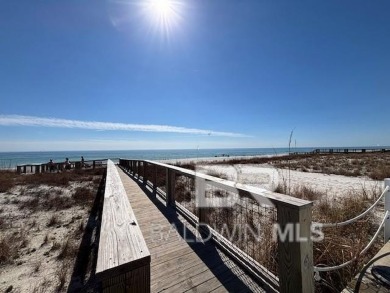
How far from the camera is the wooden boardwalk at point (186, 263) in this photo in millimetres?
2219

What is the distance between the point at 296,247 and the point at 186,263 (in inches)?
57.4

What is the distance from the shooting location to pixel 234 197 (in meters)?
6.83

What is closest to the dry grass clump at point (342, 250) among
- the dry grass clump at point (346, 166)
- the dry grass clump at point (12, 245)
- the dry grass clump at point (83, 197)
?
the dry grass clump at point (346, 166)

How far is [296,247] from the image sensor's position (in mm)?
1690

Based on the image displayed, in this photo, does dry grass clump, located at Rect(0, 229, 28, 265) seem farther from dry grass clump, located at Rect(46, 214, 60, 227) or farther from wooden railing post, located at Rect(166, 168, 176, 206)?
wooden railing post, located at Rect(166, 168, 176, 206)

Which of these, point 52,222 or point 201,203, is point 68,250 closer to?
point 52,222

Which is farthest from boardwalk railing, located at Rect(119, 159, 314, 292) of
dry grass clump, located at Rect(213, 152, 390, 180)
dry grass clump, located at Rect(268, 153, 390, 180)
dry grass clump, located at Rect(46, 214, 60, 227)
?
dry grass clump, located at Rect(46, 214, 60, 227)

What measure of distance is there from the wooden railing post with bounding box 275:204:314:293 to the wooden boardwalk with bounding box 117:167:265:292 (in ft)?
1.85

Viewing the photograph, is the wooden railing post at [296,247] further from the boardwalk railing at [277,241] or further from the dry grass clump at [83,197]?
the dry grass clump at [83,197]

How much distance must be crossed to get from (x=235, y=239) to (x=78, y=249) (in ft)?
10.2

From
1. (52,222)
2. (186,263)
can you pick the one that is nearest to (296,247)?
(186,263)

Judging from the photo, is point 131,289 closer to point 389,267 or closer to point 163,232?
point 163,232

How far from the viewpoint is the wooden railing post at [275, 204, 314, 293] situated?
1.65 meters

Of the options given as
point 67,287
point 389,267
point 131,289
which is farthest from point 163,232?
point 389,267
